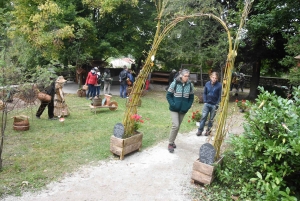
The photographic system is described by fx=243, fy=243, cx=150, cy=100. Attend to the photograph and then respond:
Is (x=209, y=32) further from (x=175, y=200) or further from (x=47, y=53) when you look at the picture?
(x=175, y=200)

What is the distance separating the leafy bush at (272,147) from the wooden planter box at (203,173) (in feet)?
1.53

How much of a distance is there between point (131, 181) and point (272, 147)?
2.38 m

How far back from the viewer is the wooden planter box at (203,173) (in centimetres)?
409

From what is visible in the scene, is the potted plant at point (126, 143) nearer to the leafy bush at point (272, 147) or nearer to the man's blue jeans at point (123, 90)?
the leafy bush at point (272, 147)

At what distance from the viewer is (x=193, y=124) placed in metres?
8.48

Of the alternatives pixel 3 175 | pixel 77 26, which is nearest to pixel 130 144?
pixel 3 175

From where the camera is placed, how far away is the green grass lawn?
4.23 m

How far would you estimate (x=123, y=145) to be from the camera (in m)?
5.06

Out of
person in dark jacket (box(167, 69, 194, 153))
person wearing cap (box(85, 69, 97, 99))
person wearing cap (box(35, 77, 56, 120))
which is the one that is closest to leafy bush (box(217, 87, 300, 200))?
person in dark jacket (box(167, 69, 194, 153))

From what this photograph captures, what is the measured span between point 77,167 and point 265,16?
10039 millimetres

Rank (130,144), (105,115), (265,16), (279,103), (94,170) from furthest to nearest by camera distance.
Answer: (265,16)
(105,115)
(130,144)
(94,170)
(279,103)

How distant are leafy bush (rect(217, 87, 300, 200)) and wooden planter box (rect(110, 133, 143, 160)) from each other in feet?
7.55

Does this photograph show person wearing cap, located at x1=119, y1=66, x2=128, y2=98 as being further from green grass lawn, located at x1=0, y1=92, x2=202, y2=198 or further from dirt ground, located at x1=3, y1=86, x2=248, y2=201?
dirt ground, located at x1=3, y1=86, x2=248, y2=201

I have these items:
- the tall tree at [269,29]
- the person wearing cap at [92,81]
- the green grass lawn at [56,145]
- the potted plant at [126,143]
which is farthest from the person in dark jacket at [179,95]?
the person wearing cap at [92,81]
